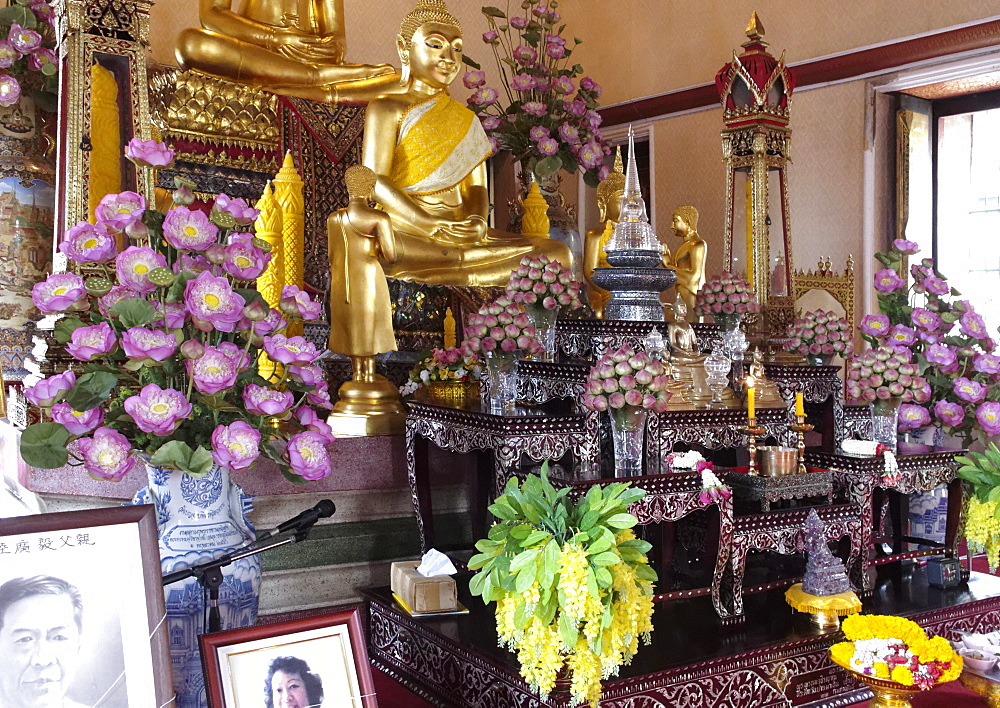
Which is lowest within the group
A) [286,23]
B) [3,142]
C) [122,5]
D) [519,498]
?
[519,498]

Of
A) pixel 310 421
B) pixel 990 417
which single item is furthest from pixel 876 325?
pixel 310 421

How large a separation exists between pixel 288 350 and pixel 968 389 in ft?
7.81

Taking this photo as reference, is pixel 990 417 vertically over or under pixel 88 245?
under

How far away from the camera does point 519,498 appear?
2.10 m

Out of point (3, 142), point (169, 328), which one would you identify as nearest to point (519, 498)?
point (169, 328)

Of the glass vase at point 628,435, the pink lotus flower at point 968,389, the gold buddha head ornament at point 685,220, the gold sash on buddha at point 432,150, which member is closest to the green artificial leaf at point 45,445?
the glass vase at point 628,435

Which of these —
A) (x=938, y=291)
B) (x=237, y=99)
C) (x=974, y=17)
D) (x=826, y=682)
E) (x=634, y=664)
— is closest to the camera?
(x=634, y=664)

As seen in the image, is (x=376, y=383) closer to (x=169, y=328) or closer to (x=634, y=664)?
(x=634, y=664)

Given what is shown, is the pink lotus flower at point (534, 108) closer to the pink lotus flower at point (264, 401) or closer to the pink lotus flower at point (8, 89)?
the pink lotus flower at point (8, 89)

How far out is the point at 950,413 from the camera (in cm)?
331

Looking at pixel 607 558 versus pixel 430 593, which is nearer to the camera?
pixel 607 558

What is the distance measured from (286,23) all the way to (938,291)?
3015 millimetres

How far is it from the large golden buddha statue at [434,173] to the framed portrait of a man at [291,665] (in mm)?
2290

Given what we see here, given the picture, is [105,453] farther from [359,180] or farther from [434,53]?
[434,53]
